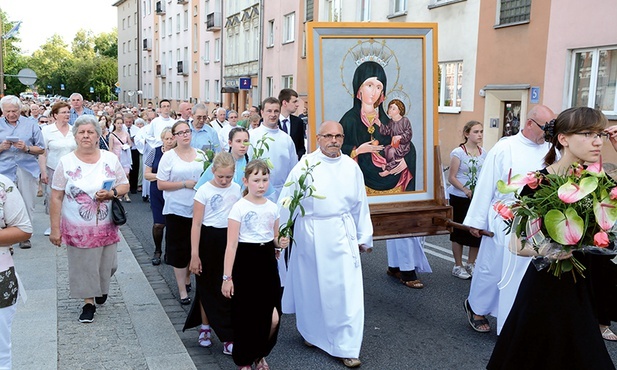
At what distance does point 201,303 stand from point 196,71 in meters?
47.2

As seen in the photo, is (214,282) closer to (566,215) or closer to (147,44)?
(566,215)

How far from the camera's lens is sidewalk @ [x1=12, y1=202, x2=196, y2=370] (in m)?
4.82

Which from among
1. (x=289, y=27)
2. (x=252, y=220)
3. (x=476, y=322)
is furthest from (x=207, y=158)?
(x=289, y=27)

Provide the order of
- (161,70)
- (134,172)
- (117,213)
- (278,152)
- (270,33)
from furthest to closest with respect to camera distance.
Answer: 1. (161,70)
2. (270,33)
3. (134,172)
4. (278,152)
5. (117,213)

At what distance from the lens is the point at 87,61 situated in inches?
3681

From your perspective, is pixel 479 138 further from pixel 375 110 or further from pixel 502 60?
pixel 502 60

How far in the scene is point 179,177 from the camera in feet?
21.1

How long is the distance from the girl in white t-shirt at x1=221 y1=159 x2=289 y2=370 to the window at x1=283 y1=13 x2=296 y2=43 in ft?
88.4

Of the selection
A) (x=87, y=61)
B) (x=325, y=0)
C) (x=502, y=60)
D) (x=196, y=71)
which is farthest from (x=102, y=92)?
(x=502, y=60)

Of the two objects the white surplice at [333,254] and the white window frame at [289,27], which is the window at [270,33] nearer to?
the white window frame at [289,27]

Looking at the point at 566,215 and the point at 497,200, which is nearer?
the point at 566,215

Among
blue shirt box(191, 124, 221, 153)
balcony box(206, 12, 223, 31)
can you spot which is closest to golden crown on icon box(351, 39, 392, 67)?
blue shirt box(191, 124, 221, 153)

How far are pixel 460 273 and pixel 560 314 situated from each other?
4.23 metres

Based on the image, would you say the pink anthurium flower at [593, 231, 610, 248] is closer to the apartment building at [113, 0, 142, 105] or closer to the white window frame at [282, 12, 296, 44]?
the white window frame at [282, 12, 296, 44]
